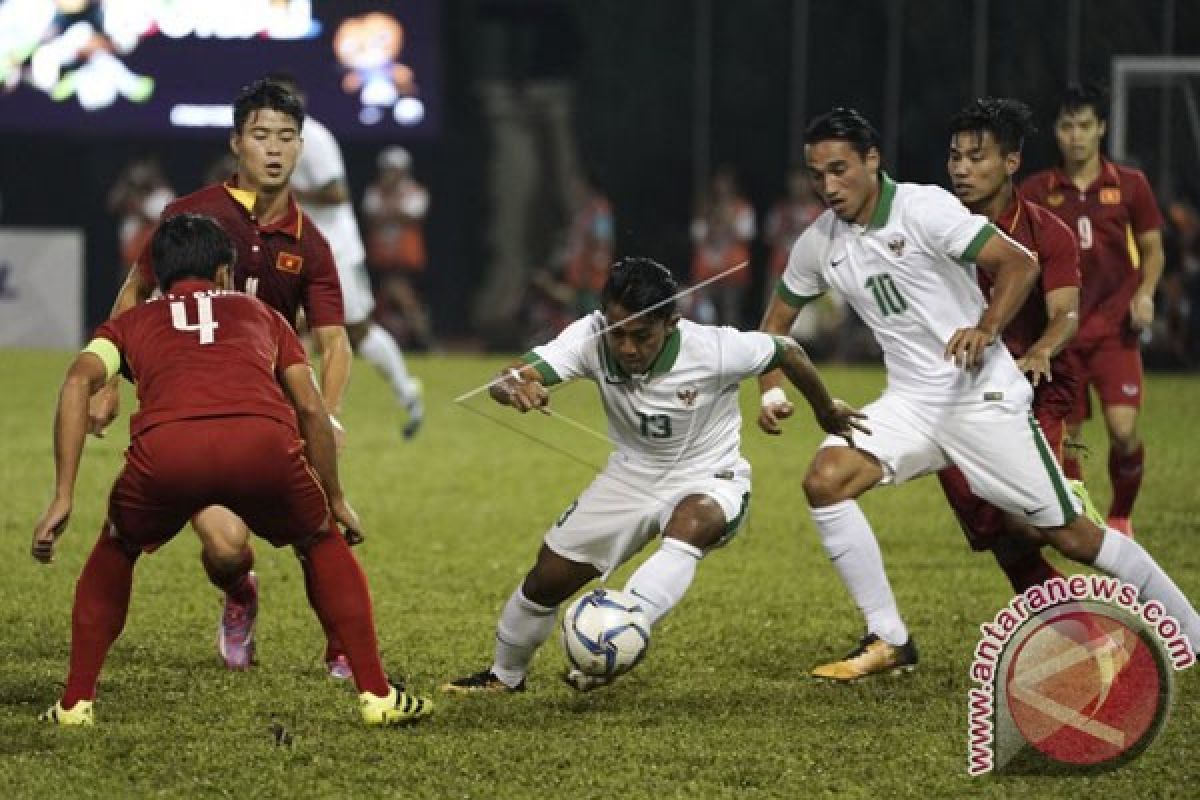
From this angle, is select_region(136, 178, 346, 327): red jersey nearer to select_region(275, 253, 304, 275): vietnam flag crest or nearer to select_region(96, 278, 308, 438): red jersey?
select_region(275, 253, 304, 275): vietnam flag crest

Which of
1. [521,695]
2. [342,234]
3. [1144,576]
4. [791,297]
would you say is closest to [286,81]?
[342,234]

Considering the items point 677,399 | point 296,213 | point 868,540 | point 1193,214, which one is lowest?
point 1193,214

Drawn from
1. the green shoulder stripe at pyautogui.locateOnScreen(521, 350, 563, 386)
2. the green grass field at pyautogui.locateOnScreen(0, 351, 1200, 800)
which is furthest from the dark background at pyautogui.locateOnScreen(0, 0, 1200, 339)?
the green shoulder stripe at pyautogui.locateOnScreen(521, 350, 563, 386)

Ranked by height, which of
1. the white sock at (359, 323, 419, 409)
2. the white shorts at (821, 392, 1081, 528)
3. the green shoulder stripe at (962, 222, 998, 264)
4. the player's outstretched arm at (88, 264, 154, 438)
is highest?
the green shoulder stripe at (962, 222, 998, 264)

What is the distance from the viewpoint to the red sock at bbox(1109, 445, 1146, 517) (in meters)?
10.2

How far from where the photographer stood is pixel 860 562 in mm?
7230

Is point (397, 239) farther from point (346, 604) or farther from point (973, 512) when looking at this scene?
point (346, 604)

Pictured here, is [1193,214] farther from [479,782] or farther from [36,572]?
[479,782]

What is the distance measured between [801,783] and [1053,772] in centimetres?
65

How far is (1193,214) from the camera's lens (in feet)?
68.9

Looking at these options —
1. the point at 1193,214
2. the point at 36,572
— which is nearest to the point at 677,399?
the point at 36,572

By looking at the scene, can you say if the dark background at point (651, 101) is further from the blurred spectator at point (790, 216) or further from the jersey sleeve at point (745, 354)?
the jersey sleeve at point (745, 354)

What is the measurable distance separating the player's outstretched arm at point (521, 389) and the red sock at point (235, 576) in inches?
41.3

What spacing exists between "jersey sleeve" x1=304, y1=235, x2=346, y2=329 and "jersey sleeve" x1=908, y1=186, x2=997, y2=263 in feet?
6.21
